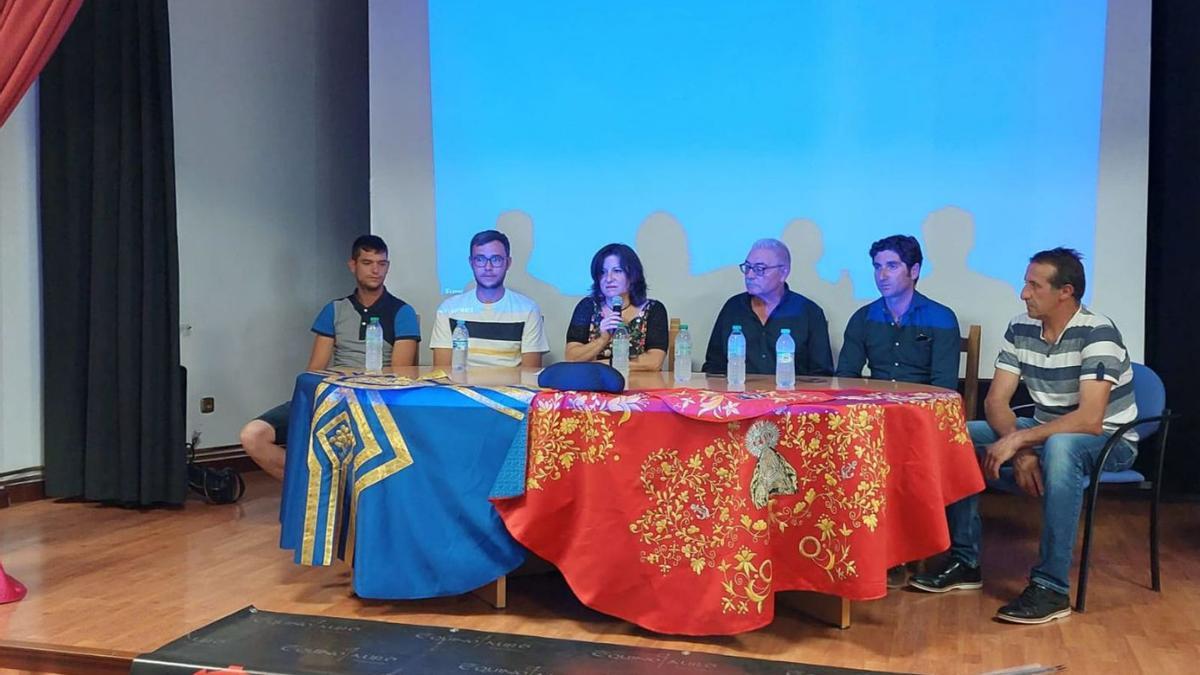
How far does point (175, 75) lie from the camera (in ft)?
15.3

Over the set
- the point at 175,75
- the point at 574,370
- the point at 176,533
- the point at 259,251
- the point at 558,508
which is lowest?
the point at 176,533

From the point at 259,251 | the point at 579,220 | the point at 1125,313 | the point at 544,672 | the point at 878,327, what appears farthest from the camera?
the point at 259,251

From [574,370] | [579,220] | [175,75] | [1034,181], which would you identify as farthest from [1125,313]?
[175,75]

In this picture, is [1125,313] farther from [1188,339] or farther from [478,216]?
[478,216]

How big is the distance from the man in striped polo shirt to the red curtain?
9.13ft

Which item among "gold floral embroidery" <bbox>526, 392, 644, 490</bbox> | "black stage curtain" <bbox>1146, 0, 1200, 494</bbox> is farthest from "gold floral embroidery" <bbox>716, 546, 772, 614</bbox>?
"black stage curtain" <bbox>1146, 0, 1200, 494</bbox>

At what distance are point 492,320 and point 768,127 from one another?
4.72 feet

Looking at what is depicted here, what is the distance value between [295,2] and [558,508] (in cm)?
378

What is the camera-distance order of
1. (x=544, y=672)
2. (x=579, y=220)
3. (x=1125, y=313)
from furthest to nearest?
1. (x=579, y=220)
2. (x=1125, y=313)
3. (x=544, y=672)

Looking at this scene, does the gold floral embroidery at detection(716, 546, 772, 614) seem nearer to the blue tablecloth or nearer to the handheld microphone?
the blue tablecloth

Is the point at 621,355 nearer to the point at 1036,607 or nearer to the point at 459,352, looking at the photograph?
the point at 459,352

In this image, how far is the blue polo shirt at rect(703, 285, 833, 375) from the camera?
12.0ft

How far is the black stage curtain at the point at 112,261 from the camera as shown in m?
4.09

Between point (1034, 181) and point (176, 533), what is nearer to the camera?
point (176, 533)
